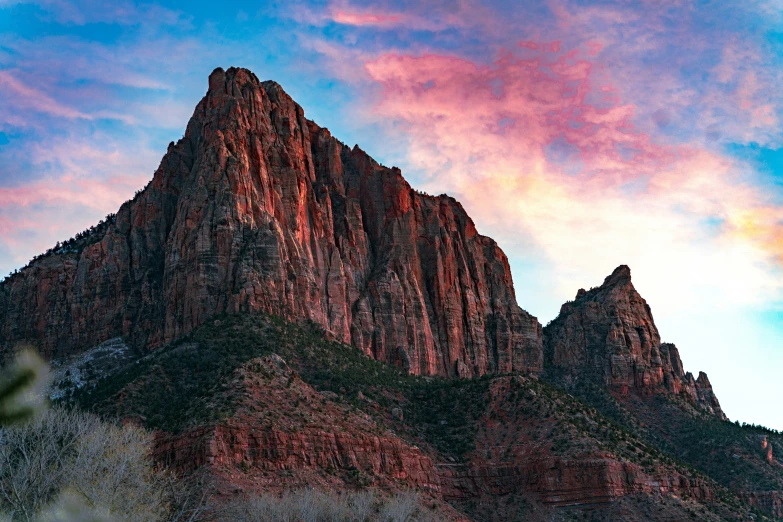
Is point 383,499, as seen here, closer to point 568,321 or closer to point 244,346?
point 244,346

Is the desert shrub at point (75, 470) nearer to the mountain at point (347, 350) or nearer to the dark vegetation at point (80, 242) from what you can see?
the mountain at point (347, 350)

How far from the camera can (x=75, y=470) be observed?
191 feet

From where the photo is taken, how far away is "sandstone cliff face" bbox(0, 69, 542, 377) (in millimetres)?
115812

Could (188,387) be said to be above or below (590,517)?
above

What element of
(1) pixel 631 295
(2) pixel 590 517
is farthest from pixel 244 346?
(1) pixel 631 295

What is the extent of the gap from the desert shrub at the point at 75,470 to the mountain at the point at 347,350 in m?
10.8

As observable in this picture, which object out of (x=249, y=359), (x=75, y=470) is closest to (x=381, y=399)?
(x=249, y=359)

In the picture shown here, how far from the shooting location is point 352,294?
136m

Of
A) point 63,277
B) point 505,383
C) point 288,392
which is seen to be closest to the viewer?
point 288,392

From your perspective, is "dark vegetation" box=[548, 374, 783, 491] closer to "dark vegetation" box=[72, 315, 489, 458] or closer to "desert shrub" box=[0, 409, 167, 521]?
"dark vegetation" box=[72, 315, 489, 458]

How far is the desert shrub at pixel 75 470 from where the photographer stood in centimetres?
5316

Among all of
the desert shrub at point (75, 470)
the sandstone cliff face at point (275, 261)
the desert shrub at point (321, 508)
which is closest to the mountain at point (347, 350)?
the sandstone cliff face at point (275, 261)

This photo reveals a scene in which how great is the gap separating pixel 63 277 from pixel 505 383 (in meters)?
65.0

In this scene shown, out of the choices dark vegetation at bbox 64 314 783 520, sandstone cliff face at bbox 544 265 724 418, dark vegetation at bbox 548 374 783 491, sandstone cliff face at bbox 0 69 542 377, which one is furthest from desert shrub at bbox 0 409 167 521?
sandstone cliff face at bbox 544 265 724 418
